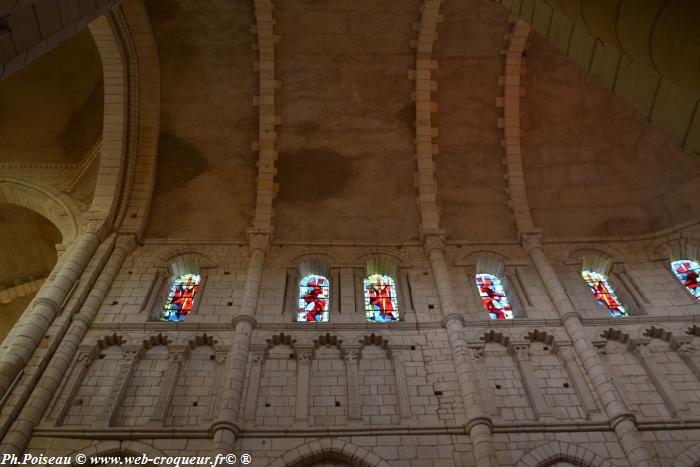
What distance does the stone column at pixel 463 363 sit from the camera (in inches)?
326

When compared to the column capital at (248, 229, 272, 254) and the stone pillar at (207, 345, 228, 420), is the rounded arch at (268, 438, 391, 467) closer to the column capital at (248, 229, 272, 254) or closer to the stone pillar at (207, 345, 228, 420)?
the stone pillar at (207, 345, 228, 420)

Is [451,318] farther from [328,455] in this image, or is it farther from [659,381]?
[659,381]

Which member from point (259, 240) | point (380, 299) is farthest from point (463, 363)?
point (259, 240)

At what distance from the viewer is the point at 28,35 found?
4539mm

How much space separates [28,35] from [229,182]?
889cm

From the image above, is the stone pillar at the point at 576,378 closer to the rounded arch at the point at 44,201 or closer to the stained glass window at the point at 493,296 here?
the stained glass window at the point at 493,296

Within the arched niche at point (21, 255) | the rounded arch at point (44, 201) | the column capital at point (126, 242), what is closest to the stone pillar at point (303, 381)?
the column capital at point (126, 242)

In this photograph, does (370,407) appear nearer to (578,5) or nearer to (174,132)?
(578,5)

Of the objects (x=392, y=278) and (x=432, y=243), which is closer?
(x=392, y=278)

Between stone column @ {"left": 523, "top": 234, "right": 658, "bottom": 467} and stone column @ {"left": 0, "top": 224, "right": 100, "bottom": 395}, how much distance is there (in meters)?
9.10

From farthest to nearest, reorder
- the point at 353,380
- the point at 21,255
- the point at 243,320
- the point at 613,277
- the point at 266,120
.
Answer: the point at 21,255 → the point at 266,120 → the point at 613,277 → the point at 243,320 → the point at 353,380

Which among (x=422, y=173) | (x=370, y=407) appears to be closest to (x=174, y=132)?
(x=422, y=173)

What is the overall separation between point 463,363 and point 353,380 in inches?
72.7

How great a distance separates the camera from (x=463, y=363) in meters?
9.52
